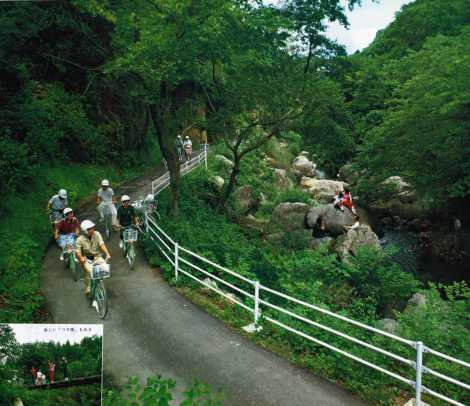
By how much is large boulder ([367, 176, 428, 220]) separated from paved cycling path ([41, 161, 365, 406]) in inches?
555

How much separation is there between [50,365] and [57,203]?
326 centimetres

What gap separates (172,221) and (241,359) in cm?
657

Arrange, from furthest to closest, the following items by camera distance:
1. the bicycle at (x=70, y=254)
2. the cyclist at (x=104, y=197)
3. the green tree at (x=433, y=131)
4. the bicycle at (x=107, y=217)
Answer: the green tree at (x=433, y=131) → the bicycle at (x=107, y=217) → the cyclist at (x=104, y=197) → the bicycle at (x=70, y=254)

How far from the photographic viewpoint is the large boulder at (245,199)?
18.5 meters

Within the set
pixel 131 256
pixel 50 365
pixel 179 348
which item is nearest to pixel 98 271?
pixel 179 348

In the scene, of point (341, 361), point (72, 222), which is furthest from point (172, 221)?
point (341, 361)

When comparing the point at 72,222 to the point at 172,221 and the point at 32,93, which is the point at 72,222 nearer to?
the point at 32,93

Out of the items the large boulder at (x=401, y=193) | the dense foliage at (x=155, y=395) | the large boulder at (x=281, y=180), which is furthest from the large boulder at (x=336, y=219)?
the dense foliage at (x=155, y=395)

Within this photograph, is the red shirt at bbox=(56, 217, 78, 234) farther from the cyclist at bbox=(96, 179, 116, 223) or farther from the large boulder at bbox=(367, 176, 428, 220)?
the large boulder at bbox=(367, 176, 428, 220)

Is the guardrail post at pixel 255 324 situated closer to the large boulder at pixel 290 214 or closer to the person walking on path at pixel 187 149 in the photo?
the large boulder at pixel 290 214

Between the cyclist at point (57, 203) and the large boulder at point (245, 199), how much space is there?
1116 centimetres

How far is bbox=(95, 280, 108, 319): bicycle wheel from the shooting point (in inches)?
270

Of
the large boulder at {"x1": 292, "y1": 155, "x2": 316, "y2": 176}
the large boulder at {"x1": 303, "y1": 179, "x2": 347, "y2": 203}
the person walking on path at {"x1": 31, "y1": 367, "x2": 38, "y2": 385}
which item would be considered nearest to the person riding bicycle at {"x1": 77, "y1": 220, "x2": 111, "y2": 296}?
the person walking on path at {"x1": 31, "y1": 367, "x2": 38, "y2": 385}

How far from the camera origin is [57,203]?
23.7 ft
